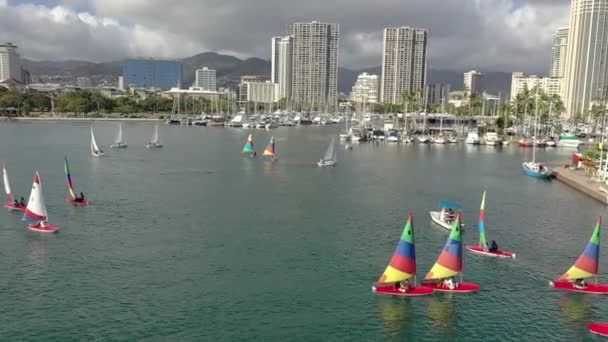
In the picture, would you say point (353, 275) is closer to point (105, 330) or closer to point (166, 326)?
point (166, 326)

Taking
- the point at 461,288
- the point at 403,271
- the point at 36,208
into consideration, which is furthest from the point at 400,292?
the point at 36,208

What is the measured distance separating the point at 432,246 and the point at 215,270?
19.5 m

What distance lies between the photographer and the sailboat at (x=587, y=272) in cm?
3588

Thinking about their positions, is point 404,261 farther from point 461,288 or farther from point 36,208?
point 36,208

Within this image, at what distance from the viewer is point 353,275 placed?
39344 mm

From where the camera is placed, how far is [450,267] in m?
36.1

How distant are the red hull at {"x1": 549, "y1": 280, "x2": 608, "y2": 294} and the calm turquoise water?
77 centimetres

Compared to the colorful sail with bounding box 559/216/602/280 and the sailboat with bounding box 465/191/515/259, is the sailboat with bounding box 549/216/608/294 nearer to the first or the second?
the colorful sail with bounding box 559/216/602/280

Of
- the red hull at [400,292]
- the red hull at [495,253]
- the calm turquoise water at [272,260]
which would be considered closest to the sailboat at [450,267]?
the red hull at [400,292]

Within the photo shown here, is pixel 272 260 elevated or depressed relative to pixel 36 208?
depressed

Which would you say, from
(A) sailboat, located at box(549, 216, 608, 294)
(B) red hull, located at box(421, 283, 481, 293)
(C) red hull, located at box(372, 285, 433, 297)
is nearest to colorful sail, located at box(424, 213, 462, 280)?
(B) red hull, located at box(421, 283, 481, 293)

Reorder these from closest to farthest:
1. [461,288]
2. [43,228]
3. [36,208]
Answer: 1. [461,288]
2. [36,208]
3. [43,228]

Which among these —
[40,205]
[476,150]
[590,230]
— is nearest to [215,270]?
[40,205]

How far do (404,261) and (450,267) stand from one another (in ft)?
12.1
